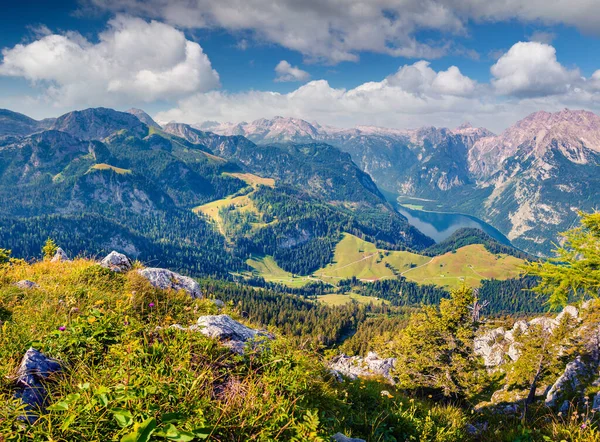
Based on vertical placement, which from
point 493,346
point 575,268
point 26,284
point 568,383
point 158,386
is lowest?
point 493,346

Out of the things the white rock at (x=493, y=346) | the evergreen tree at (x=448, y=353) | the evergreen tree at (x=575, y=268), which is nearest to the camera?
the evergreen tree at (x=575, y=268)

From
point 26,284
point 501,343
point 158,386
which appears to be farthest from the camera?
point 501,343

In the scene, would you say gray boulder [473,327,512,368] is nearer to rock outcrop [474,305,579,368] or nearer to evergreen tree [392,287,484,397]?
rock outcrop [474,305,579,368]

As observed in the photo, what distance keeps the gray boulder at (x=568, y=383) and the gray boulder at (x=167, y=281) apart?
33.2 metres

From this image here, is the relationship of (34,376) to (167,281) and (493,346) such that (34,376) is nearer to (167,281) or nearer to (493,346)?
(167,281)

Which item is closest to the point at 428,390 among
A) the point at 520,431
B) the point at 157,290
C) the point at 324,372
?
the point at 520,431

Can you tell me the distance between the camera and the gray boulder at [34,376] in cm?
483

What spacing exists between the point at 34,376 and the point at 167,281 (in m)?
9.01

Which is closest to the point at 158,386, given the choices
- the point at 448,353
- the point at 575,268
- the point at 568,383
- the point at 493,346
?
the point at 575,268

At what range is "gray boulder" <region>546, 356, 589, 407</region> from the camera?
93.7 feet

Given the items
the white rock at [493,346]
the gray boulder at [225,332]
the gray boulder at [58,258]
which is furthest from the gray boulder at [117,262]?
the white rock at [493,346]

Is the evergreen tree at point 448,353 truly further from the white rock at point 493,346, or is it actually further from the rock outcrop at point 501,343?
the white rock at point 493,346

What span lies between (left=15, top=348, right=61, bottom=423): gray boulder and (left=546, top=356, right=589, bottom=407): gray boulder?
37763 millimetres

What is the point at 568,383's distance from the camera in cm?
2947
